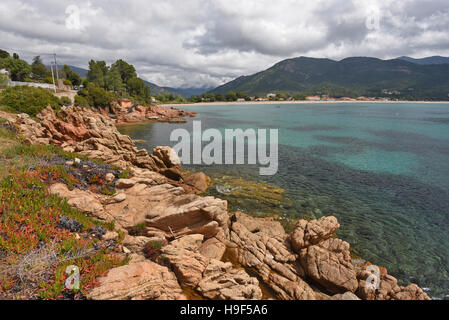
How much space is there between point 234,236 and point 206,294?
17.6 feet

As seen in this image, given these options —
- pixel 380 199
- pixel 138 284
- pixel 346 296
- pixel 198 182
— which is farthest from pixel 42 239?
pixel 380 199

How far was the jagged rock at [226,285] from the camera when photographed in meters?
9.30

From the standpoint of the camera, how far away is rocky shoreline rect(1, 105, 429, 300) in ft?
30.8

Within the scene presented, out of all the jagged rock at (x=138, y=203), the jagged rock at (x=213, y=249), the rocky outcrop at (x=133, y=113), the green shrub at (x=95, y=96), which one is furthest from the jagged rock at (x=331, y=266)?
the green shrub at (x=95, y=96)

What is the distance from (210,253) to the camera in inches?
511

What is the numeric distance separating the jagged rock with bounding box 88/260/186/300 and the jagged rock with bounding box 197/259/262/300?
1.23 m

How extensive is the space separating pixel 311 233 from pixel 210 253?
664 centimetres

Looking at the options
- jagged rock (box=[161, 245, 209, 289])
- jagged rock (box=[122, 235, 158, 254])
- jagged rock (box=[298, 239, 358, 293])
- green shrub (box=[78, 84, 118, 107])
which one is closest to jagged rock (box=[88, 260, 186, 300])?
jagged rock (box=[161, 245, 209, 289])

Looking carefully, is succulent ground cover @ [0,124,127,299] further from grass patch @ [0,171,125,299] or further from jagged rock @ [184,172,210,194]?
jagged rock @ [184,172,210,194]

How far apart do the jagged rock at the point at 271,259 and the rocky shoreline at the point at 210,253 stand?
0.17ft

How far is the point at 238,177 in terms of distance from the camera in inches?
1080

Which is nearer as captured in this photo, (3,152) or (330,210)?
(3,152)
